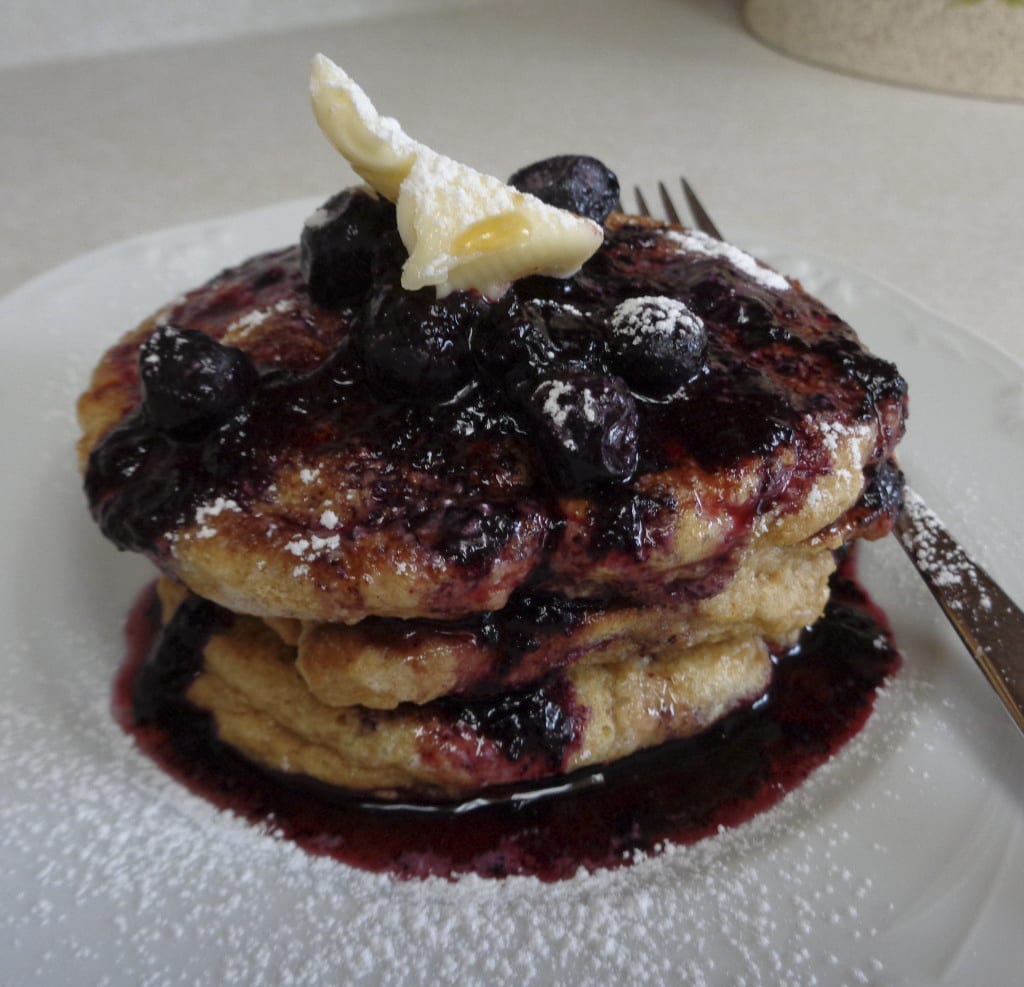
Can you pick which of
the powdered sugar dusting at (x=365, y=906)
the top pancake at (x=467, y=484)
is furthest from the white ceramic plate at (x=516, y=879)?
the top pancake at (x=467, y=484)

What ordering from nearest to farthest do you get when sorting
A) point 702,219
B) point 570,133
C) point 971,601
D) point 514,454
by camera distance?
point 514,454
point 971,601
point 702,219
point 570,133

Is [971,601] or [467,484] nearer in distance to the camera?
[467,484]

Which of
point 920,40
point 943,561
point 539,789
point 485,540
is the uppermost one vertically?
point 920,40

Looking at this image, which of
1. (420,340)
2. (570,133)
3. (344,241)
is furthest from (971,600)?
(570,133)

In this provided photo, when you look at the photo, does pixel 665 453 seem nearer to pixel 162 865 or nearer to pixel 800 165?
pixel 162 865

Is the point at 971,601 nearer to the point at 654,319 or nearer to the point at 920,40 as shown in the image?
the point at 654,319

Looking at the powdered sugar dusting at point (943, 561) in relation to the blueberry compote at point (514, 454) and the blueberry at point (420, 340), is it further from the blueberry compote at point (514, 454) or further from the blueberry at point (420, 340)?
the blueberry at point (420, 340)

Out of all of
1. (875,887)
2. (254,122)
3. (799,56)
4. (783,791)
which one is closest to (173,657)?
(783,791)
